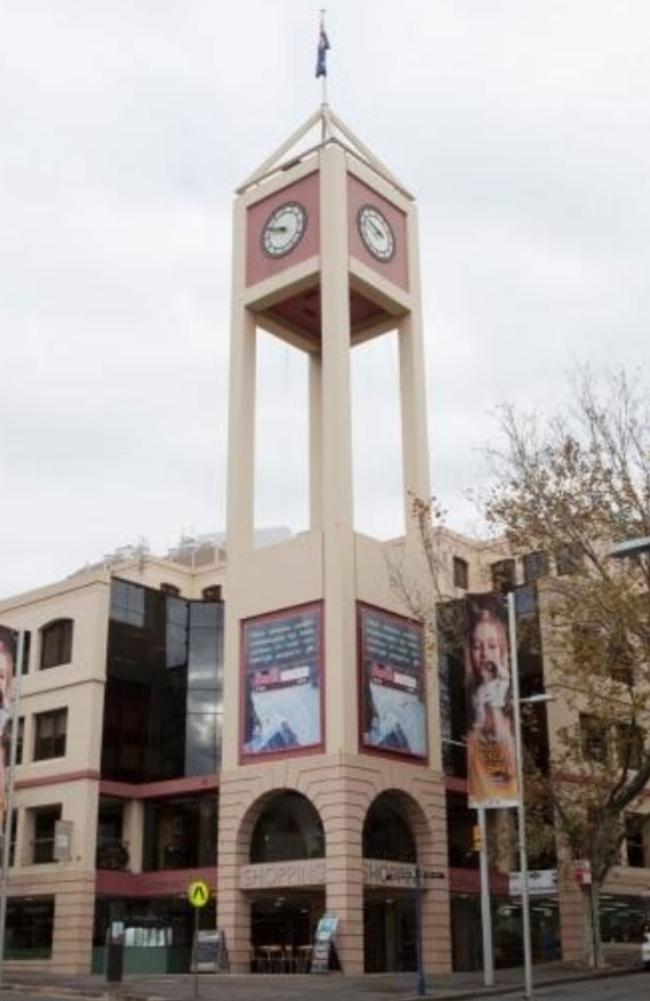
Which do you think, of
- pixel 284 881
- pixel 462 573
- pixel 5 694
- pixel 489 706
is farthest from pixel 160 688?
pixel 489 706

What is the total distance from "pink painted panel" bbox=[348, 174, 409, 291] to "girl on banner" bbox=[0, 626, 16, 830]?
20.9 m

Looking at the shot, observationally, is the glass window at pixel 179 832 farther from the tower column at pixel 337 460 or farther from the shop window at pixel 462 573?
the shop window at pixel 462 573

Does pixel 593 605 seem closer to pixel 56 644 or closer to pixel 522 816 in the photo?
pixel 522 816

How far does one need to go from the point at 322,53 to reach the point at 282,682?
A: 28824 mm

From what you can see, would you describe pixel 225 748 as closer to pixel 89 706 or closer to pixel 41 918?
pixel 89 706

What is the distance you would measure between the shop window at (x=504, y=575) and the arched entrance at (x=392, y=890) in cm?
1409

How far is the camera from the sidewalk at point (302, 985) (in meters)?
31.7

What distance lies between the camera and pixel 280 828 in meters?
42.8

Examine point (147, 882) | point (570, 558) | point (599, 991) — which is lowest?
point (599, 991)

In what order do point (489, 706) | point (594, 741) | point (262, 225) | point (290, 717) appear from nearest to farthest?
point (489, 706) < point (290, 717) < point (594, 741) < point (262, 225)

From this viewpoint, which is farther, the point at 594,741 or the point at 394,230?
the point at 394,230

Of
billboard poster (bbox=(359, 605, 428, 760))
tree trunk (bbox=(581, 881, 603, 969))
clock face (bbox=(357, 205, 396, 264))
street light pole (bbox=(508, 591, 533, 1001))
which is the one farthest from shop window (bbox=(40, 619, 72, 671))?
tree trunk (bbox=(581, 881, 603, 969))

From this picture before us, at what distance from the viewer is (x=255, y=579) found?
45.7m

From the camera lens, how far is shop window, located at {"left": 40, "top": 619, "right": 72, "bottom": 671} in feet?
168
